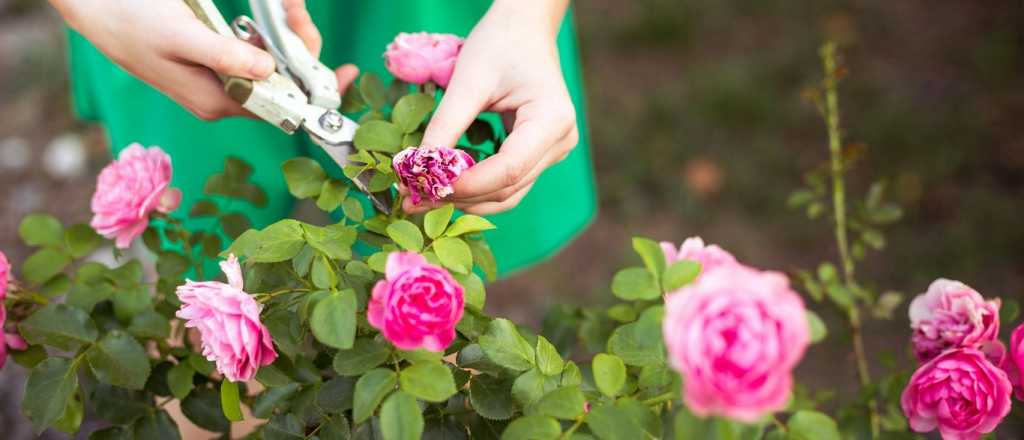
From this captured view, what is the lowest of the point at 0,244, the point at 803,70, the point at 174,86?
the point at 0,244

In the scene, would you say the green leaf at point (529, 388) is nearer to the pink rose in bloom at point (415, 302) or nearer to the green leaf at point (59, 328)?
the pink rose in bloom at point (415, 302)

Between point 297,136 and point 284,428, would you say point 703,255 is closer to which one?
point 284,428

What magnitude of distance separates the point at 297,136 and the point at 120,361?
2.32 ft

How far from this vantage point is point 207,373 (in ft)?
3.48

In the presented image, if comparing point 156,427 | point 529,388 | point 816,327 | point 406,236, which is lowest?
point 156,427

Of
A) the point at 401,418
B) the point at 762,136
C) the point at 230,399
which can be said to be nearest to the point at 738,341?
the point at 401,418

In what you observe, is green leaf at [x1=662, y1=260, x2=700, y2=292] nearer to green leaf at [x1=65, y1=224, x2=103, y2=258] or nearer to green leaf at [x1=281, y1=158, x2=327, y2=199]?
green leaf at [x1=281, y1=158, x2=327, y2=199]

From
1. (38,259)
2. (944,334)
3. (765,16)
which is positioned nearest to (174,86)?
(38,259)

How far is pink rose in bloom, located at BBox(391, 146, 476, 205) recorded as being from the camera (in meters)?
0.92

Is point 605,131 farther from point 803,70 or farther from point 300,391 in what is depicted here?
point 300,391

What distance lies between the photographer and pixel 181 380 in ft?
3.43

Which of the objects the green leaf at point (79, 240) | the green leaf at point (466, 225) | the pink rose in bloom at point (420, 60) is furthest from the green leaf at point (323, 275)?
the green leaf at point (79, 240)

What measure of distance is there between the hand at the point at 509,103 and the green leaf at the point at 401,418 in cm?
26

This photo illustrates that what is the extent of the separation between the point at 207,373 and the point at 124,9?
47 centimetres
